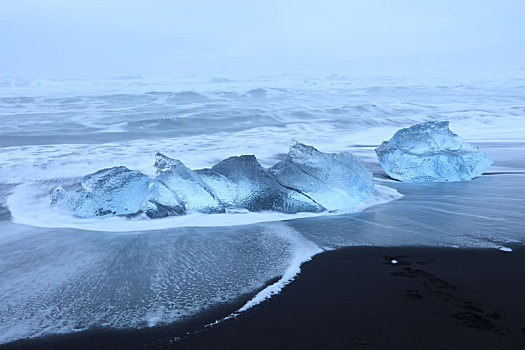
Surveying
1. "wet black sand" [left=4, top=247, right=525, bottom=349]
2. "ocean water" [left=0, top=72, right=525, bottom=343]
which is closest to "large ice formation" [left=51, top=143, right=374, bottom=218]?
"ocean water" [left=0, top=72, right=525, bottom=343]

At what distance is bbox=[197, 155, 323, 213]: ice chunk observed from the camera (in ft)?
13.6

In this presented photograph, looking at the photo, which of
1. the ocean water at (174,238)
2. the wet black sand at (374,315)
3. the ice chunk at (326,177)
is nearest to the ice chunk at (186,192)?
the ocean water at (174,238)

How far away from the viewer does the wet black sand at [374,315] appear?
1.97m

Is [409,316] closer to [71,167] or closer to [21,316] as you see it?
[21,316]

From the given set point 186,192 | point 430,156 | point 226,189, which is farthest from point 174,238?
point 430,156

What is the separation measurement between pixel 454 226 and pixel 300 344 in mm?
2167

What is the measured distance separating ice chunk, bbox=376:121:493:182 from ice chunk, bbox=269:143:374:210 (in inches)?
47.7

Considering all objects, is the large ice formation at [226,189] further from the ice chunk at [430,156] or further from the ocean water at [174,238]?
the ice chunk at [430,156]

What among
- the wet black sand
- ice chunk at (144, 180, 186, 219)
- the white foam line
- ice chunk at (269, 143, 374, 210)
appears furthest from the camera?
ice chunk at (269, 143, 374, 210)

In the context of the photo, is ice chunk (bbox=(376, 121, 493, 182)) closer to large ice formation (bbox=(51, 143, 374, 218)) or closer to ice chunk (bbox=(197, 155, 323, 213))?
large ice formation (bbox=(51, 143, 374, 218))

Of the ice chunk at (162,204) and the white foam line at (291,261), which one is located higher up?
the ice chunk at (162,204)

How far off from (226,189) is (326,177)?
1.05 meters

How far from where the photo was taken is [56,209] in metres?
4.28

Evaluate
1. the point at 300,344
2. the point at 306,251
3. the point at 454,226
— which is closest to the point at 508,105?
the point at 454,226
